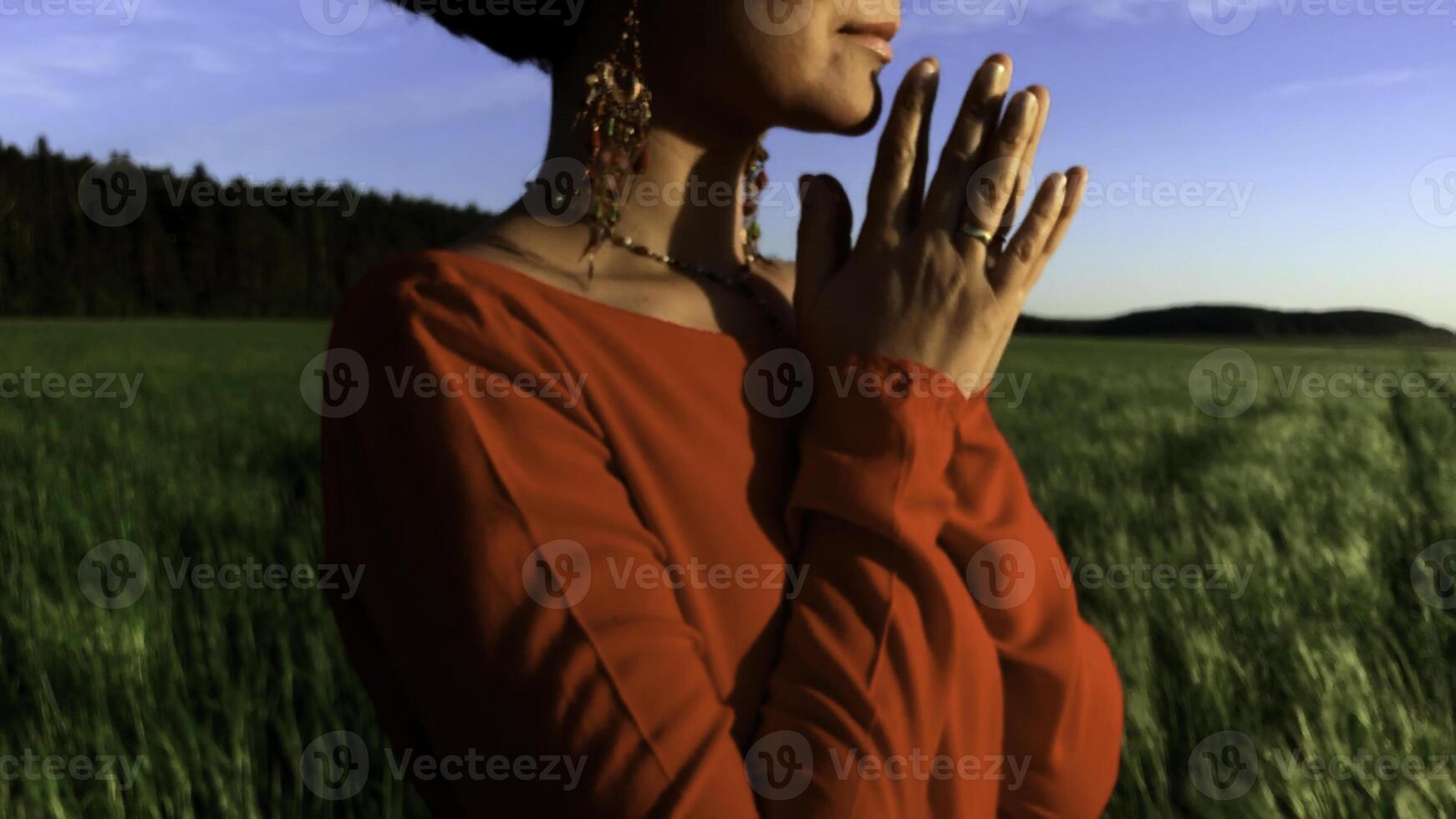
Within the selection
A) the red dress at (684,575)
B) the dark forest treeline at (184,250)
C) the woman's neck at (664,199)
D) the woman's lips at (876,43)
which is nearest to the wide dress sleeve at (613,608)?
the red dress at (684,575)

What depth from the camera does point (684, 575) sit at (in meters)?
0.98

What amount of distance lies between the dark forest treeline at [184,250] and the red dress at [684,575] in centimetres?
3109

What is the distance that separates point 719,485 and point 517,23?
2.18ft

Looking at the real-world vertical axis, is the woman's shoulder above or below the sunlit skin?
below

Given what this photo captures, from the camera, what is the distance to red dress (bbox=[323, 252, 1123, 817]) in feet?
2.86

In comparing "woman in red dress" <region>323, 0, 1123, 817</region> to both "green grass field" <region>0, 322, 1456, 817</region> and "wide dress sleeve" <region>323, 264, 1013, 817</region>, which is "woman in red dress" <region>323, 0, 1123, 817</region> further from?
"green grass field" <region>0, 322, 1456, 817</region>

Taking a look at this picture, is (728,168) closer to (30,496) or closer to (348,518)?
(348,518)

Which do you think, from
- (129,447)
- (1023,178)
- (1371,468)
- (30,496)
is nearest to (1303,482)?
(1371,468)

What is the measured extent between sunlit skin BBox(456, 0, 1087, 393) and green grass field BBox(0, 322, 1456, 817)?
1018 millimetres

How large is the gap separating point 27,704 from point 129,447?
9.75 feet

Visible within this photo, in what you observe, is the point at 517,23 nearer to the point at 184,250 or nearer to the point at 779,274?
the point at 779,274

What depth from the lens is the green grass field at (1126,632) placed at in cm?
184

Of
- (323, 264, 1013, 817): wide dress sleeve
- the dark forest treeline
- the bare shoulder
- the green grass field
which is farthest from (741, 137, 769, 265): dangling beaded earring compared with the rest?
the dark forest treeline

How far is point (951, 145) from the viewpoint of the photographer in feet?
3.49
